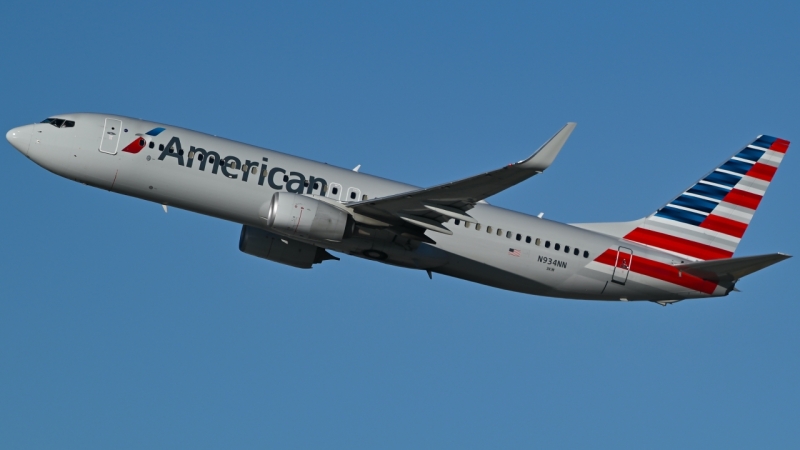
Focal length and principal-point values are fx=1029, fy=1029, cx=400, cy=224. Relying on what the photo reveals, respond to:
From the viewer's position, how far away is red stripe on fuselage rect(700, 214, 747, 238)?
47.1m

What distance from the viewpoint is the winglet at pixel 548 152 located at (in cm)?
3350

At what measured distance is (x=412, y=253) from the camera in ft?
137

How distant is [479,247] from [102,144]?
15620 mm

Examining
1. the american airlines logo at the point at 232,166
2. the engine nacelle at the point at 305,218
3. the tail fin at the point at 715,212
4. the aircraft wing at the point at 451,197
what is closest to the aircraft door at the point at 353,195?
the aircraft wing at the point at 451,197

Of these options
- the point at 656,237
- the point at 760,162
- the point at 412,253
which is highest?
the point at 760,162

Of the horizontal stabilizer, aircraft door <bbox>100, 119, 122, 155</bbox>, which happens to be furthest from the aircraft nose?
the horizontal stabilizer

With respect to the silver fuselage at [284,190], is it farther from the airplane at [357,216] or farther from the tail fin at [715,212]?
the tail fin at [715,212]

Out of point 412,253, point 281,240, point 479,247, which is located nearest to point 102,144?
point 281,240

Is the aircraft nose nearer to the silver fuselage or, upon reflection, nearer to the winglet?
the silver fuselage

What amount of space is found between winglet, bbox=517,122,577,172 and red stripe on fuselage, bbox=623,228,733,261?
42.7 ft

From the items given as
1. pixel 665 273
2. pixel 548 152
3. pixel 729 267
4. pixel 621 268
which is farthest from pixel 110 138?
pixel 729 267

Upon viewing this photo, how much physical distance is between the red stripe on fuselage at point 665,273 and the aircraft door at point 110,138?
2055 centimetres

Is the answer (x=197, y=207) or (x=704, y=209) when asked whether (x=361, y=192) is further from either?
(x=704, y=209)

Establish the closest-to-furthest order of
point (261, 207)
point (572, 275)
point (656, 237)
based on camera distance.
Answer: point (261, 207) < point (572, 275) < point (656, 237)
